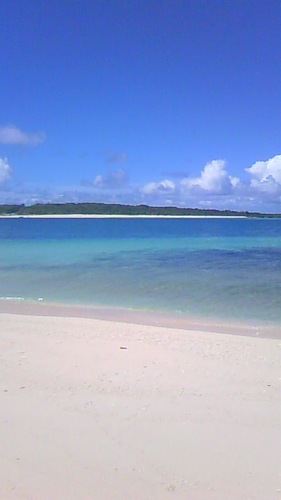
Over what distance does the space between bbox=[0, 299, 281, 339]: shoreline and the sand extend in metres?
1.70

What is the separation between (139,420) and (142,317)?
5.97m

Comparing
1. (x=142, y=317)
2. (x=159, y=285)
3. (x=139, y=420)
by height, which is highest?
(x=139, y=420)

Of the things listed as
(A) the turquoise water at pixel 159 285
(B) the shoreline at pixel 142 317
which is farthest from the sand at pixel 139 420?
(A) the turquoise water at pixel 159 285

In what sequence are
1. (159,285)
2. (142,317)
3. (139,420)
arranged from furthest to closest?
(159,285), (142,317), (139,420)

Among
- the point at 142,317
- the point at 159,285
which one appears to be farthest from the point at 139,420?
the point at 159,285

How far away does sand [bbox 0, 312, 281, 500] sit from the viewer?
350cm

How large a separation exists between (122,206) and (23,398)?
15477 cm

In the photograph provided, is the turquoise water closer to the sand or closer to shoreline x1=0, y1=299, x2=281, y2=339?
shoreline x1=0, y1=299, x2=281, y2=339

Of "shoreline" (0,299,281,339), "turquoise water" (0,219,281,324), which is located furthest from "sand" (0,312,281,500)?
"turquoise water" (0,219,281,324)

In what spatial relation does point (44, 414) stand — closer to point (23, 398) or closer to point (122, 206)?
point (23, 398)

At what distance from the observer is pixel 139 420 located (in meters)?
4.52

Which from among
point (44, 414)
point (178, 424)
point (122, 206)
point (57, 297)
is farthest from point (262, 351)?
point (122, 206)

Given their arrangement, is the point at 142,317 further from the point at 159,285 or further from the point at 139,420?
the point at 139,420

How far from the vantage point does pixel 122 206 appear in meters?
159
